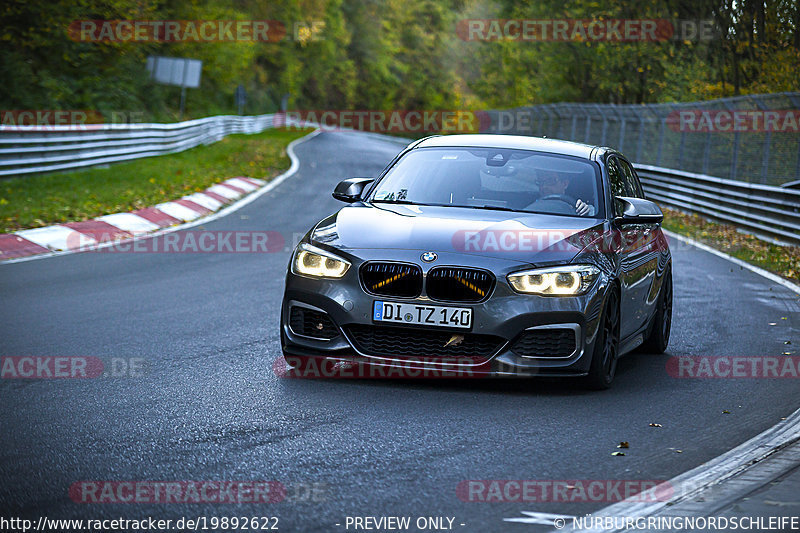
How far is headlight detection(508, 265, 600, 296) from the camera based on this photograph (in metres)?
6.49

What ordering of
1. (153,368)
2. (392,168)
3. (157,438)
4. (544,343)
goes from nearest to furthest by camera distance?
1. (157,438)
2. (544,343)
3. (153,368)
4. (392,168)

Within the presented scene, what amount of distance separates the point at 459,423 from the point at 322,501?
1.61 meters

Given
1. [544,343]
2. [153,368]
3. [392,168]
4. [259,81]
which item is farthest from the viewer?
[259,81]

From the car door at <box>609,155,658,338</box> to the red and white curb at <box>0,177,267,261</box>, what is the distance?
7.26 m

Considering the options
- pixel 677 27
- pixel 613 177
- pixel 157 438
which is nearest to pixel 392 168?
pixel 613 177

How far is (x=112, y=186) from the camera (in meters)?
21.0

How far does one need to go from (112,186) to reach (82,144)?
2.65m

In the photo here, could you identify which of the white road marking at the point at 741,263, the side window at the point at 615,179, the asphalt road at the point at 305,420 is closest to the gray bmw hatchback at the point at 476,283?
the side window at the point at 615,179

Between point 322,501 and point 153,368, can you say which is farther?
point 153,368

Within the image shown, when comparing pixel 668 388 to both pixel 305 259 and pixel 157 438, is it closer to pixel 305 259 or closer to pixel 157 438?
pixel 305 259

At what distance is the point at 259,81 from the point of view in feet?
279

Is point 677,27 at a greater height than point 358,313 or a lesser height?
greater
